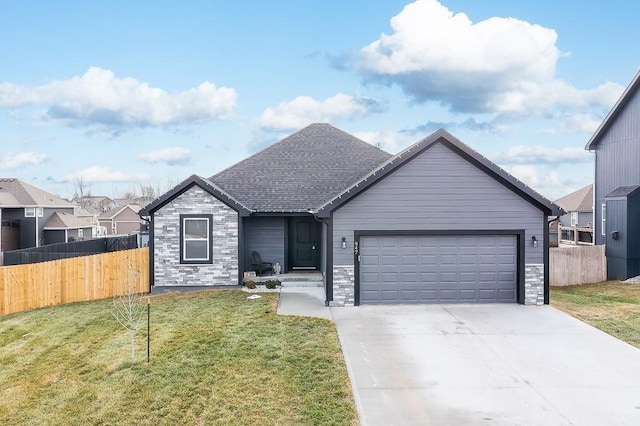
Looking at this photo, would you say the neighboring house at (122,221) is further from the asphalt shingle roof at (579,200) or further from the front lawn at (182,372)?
the asphalt shingle roof at (579,200)

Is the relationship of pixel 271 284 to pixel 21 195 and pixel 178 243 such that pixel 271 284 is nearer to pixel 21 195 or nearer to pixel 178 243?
pixel 178 243

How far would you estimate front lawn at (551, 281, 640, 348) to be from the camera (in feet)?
34.9

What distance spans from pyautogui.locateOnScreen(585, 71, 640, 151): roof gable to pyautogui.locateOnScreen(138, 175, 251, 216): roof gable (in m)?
16.8

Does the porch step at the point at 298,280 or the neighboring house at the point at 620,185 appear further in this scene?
the neighboring house at the point at 620,185

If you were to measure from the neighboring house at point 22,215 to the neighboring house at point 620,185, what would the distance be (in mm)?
39877

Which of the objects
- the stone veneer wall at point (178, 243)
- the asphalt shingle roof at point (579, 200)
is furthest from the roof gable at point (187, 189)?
the asphalt shingle roof at point (579, 200)

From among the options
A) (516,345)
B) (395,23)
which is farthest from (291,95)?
(516,345)

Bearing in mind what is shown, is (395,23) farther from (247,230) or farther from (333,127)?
(247,230)

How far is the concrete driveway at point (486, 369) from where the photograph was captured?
6207 mm

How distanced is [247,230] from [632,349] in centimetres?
1234

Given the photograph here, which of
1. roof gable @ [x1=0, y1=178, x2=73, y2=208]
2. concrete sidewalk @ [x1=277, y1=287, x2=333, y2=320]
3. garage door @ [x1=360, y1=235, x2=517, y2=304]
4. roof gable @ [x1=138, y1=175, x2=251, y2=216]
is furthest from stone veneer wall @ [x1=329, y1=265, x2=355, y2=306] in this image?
roof gable @ [x1=0, y1=178, x2=73, y2=208]

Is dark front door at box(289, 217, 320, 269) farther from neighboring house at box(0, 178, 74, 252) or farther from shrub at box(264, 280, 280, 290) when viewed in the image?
neighboring house at box(0, 178, 74, 252)

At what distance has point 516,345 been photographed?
9211 mm

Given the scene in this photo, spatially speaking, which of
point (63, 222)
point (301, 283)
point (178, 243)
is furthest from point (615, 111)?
point (63, 222)
